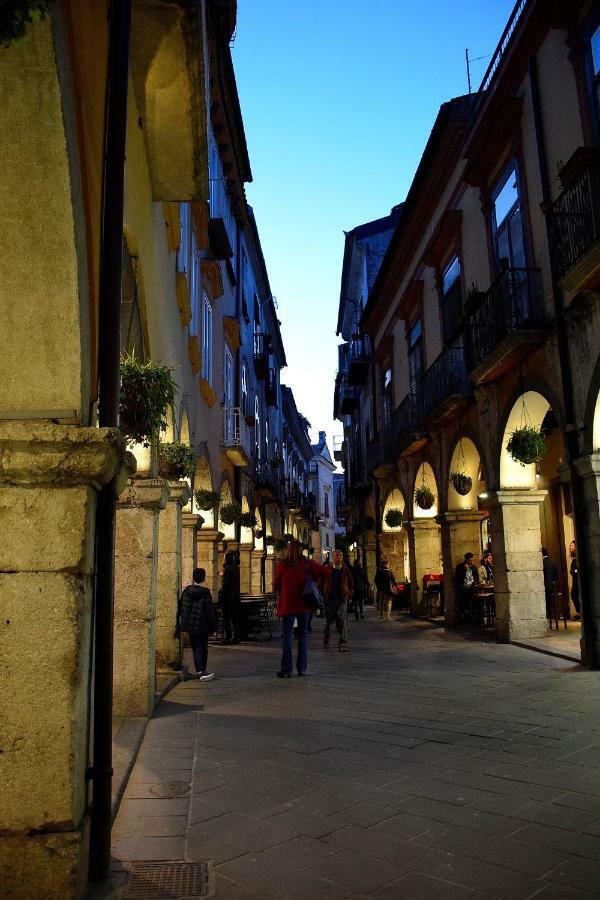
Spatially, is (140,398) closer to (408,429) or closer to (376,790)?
(376,790)

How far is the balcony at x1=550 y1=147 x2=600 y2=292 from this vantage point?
828 cm

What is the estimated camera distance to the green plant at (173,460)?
8.34 meters

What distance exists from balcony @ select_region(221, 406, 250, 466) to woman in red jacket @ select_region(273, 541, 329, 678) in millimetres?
8650

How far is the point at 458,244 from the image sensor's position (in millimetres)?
15352

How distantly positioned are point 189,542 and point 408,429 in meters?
8.23

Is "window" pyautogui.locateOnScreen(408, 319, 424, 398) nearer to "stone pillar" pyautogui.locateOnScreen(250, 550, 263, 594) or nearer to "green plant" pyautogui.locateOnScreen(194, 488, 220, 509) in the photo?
"green plant" pyautogui.locateOnScreen(194, 488, 220, 509)

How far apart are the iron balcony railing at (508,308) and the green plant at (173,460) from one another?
17.0ft

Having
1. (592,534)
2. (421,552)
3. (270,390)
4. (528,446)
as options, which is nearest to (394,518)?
(421,552)

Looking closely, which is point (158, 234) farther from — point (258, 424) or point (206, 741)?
point (258, 424)

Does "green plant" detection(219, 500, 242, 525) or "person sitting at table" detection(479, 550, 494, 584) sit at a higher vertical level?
"green plant" detection(219, 500, 242, 525)

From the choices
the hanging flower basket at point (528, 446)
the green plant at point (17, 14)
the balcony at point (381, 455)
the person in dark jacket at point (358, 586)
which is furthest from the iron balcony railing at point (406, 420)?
the green plant at point (17, 14)

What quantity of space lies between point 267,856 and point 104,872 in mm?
711

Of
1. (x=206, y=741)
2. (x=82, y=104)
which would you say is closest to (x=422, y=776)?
(x=206, y=741)

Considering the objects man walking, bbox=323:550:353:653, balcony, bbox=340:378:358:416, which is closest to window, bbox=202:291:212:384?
man walking, bbox=323:550:353:653
